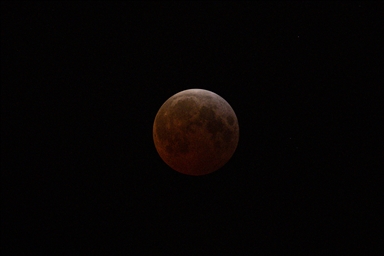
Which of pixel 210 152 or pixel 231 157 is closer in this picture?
pixel 210 152

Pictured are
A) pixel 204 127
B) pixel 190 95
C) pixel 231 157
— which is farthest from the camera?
Result: pixel 231 157

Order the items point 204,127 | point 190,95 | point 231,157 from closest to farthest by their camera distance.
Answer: point 204,127
point 190,95
point 231,157

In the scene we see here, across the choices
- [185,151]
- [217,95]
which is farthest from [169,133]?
[217,95]

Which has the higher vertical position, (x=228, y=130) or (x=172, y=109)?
(x=172, y=109)

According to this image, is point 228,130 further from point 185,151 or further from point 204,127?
point 185,151

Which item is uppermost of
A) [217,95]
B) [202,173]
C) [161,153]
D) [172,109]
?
[217,95]

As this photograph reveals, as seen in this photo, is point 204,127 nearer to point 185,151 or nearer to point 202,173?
point 185,151
